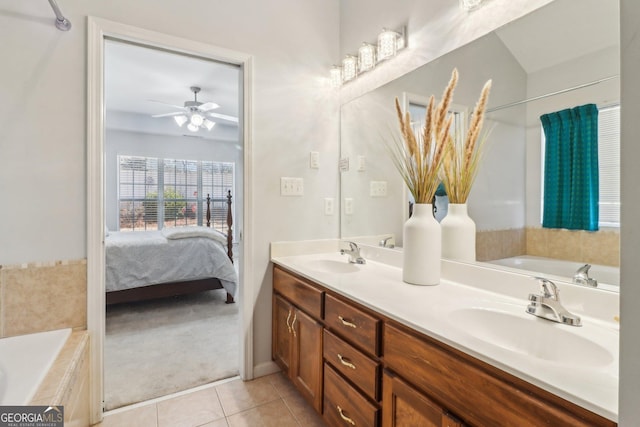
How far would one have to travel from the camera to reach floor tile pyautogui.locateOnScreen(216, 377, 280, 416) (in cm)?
178

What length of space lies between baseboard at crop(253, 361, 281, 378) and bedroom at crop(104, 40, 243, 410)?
191mm

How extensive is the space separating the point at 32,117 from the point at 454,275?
213 cm

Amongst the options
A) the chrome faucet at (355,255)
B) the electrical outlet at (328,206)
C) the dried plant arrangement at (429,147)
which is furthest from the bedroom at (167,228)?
the dried plant arrangement at (429,147)

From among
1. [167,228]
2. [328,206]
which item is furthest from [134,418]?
[167,228]

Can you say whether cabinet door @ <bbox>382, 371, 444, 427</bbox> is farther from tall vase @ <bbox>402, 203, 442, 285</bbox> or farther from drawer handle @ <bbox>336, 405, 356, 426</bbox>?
tall vase @ <bbox>402, 203, 442, 285</bbox>

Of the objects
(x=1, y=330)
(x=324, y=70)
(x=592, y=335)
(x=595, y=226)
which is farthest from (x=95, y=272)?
(x=595, y=226)

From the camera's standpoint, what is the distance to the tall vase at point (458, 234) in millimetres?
1457

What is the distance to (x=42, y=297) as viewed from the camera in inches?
61.6

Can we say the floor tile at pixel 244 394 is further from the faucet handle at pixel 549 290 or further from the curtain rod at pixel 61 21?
the curtain rod at pixel 61 21

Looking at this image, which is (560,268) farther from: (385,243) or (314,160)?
(314,160)

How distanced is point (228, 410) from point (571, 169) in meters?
1.96

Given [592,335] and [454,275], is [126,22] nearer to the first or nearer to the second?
[454,275]

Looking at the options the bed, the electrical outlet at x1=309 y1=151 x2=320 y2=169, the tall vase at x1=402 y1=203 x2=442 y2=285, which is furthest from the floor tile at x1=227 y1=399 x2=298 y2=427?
the bed

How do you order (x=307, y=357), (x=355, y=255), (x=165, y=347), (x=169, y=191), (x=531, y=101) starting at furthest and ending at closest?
(x=169, y=191)
(x=165, y=347)
(x=355, y=255)
(x=307, y=357)
(x=531, y=101)
